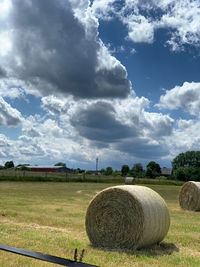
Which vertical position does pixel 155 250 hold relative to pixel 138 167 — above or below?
below

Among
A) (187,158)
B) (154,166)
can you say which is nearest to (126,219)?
(154,166)

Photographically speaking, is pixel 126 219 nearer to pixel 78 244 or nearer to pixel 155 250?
pixel 155 250

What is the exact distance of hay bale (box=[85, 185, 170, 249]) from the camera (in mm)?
7297

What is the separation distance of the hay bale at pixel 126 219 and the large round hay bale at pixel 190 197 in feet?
30.6

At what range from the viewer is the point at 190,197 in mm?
16828

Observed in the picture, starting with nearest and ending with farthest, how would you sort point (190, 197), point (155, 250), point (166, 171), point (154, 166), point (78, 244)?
point (155, 250), point (78, 244), point (190, 197), point (154, 166), point (166, 171)

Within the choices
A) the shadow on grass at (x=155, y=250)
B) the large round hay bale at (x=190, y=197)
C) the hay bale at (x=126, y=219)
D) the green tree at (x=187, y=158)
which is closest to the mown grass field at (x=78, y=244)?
the shadow on grass at (x=155, y=250)

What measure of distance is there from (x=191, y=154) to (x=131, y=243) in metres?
110

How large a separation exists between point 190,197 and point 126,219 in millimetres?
10322

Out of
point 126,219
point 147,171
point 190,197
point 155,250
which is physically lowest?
point 155,250

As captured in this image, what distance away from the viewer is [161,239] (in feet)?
26.0

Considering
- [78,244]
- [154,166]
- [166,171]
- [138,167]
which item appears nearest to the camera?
[78,244]

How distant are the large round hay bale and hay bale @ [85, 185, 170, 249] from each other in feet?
30.6

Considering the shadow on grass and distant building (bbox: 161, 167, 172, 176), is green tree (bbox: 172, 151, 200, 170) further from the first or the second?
the shadow on grass
